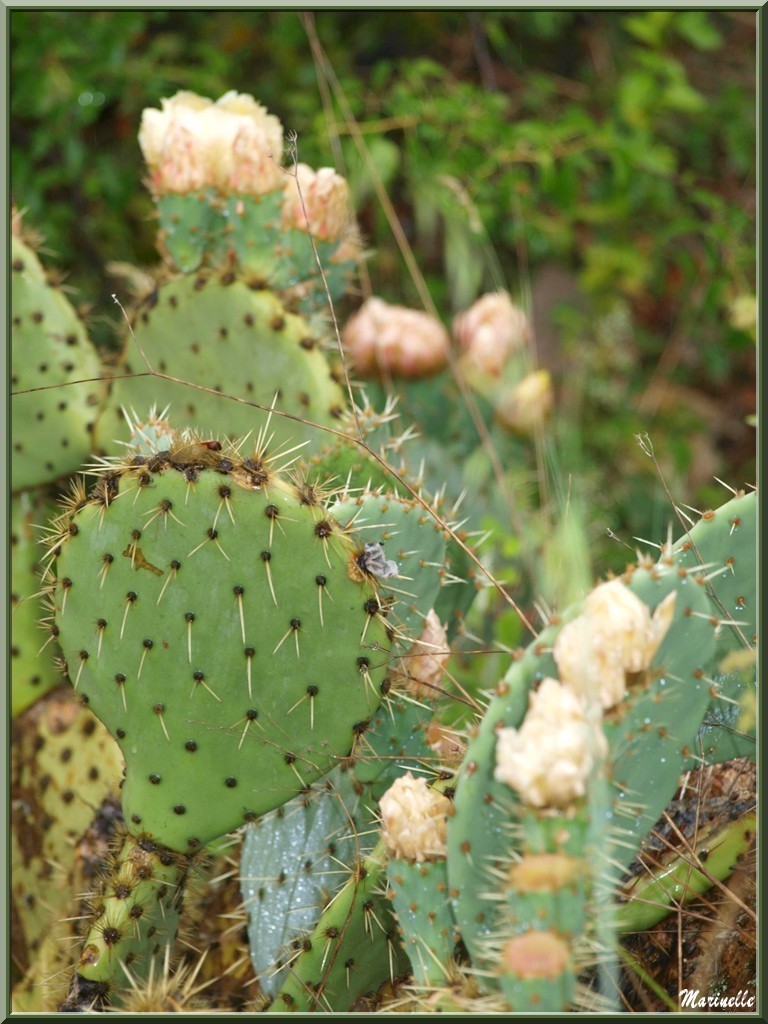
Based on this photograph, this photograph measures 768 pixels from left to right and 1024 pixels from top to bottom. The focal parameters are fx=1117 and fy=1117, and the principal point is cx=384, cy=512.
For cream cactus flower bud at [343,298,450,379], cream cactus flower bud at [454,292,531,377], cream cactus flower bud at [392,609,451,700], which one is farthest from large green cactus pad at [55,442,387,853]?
cream cactus flower bud at [454,292,531,377]

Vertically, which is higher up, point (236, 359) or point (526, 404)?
point (236, 359)

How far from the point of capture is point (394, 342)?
185cm

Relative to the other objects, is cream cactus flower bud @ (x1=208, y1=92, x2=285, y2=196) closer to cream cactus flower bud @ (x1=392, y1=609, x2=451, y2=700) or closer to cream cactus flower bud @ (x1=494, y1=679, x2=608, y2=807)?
cream cactus flower bud @ (x1=392, y1=609, x2=451, y2=700)

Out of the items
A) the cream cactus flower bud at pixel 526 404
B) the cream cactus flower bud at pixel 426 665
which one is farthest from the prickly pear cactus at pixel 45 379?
the cream cactus flower bud at pixel 526 404

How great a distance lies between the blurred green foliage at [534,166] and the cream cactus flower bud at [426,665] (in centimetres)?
82

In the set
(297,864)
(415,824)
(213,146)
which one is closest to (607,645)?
(415,824)

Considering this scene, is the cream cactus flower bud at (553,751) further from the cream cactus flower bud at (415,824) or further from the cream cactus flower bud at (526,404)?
the cream cactus flower bud at (526,404)

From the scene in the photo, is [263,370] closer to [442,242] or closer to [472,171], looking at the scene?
[472,171]

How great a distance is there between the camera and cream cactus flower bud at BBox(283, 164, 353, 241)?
137 cm

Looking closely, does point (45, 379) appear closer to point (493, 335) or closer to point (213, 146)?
point (213, 146)

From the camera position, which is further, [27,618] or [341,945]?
[27,618]

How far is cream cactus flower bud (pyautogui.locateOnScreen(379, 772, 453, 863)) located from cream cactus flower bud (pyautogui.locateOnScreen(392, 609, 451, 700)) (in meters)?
0.19

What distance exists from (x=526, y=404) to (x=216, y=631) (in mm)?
1048

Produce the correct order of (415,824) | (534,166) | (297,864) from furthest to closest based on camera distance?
(534,166) < (297,864) < (415,824)
